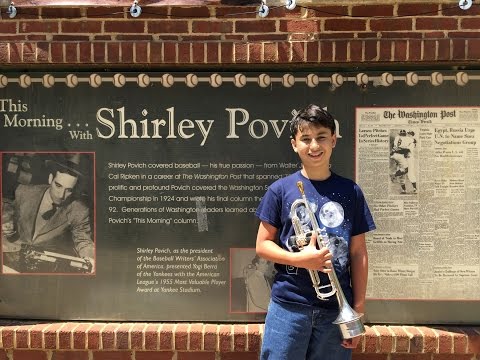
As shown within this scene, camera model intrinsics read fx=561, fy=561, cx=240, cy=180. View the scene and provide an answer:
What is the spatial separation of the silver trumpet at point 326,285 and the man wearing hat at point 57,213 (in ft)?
5.29

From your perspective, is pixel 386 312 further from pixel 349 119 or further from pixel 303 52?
pixel 303 52

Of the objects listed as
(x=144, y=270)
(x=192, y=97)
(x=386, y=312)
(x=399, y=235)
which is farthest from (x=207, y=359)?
(x=192, y=97)

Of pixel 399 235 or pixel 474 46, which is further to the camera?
pixel 399 235

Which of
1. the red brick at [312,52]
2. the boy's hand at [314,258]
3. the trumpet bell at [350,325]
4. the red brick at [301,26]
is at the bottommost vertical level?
the trumpet bell at [350,325]

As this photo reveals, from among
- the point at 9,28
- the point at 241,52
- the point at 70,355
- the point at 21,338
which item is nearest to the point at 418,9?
the point at 241,52

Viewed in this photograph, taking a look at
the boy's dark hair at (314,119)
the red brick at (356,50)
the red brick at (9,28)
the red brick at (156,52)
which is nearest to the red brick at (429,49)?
the red brick at (356,50)

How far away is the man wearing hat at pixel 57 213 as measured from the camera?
12.1 feet

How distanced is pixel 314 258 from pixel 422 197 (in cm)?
136

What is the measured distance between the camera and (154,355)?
11.8 ft

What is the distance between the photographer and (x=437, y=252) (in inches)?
142

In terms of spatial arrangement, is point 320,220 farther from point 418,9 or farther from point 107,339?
point 107,339

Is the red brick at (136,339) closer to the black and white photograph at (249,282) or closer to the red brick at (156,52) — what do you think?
the black and white photograph at (249,282)

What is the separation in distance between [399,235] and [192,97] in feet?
5.29

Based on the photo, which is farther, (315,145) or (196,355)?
(196,355)
